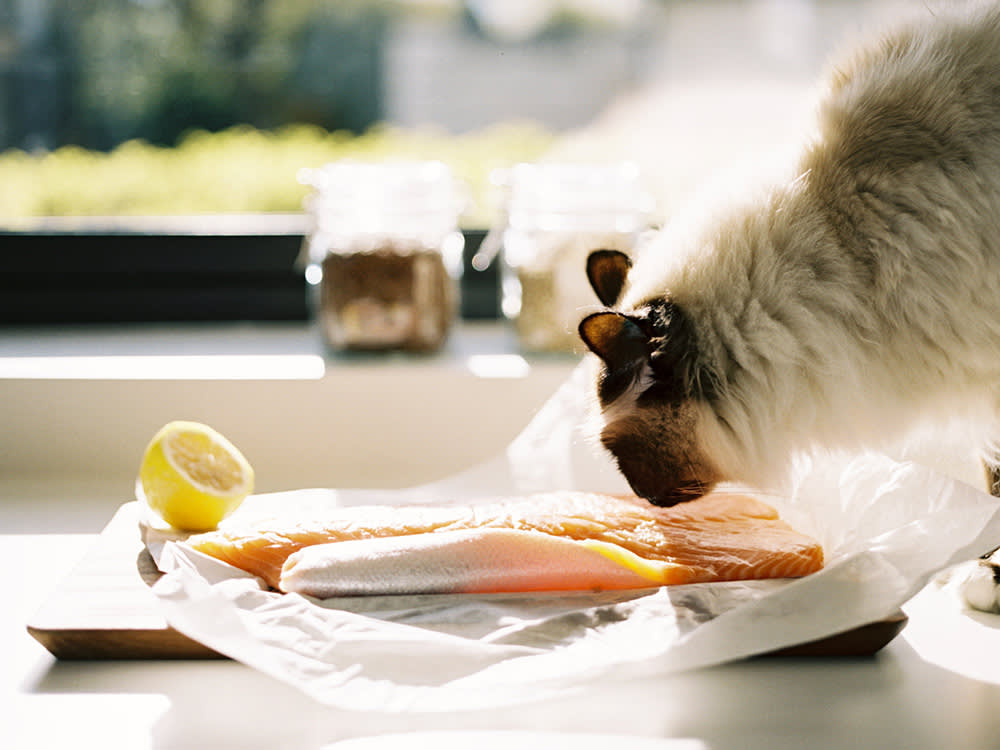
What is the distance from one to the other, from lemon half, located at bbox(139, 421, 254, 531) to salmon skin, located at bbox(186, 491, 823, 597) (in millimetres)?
47

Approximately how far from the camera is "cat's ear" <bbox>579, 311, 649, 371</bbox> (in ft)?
2.98

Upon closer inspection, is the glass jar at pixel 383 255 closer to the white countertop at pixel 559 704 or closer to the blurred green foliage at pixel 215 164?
the blurred green foliage at pixel 215 164

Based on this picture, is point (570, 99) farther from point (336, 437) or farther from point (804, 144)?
point (804, 144)

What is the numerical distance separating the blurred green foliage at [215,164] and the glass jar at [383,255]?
352mm

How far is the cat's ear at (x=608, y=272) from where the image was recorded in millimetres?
1127

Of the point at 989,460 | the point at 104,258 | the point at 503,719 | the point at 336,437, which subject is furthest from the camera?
the point at 104,258

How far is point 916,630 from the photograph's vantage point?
1057mm

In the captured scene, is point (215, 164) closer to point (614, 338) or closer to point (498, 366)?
point (498, 366)

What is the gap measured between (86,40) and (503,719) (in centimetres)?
170

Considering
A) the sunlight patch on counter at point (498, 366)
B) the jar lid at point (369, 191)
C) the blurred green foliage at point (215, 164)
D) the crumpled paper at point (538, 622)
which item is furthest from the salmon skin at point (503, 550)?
the blurred green foliage at point (215, 164)

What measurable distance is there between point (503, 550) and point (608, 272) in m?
0.31

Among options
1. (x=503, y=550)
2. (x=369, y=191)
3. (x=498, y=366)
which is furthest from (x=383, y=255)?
(x=503, y=550)

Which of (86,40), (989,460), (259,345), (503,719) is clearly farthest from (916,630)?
(86,40)

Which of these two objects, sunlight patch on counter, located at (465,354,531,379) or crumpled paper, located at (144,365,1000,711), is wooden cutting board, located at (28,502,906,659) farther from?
sunlight patch on counter, located at (465,354,531,379)
